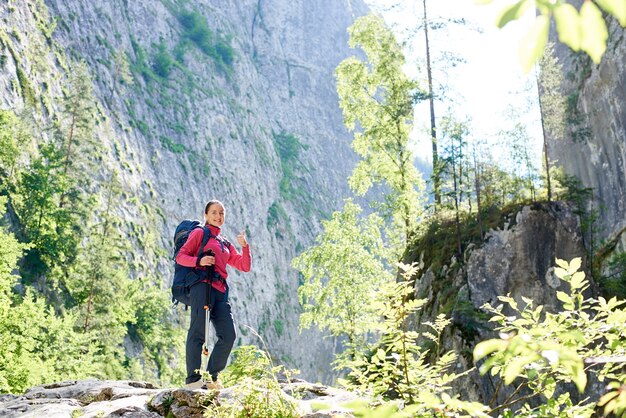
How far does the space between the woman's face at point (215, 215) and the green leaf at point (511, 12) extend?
17.1 ft

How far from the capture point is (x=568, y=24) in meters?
0.96

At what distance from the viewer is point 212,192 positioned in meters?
48.4

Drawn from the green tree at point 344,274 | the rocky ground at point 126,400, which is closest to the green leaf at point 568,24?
the rocky ground at point 126,400

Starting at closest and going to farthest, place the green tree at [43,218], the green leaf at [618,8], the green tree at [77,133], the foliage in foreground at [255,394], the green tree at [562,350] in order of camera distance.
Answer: the green leaf at [618,8], the green tree at [562,350], the foliage in foreground at [255,394], the green tree at [43,218], the green tree at [77,133]

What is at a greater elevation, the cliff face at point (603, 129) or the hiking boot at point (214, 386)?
the cliff face at point (603, 129)

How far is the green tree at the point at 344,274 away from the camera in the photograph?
16953 millimetres

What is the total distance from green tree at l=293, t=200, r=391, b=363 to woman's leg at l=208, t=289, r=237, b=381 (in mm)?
10546

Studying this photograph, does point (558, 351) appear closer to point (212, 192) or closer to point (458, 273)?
point (458, 273)

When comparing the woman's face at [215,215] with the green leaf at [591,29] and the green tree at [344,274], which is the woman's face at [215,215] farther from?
the green tree at [344,274]

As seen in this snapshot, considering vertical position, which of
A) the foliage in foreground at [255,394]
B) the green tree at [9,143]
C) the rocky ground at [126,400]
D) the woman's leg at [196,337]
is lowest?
the rocky ground at [126,400]

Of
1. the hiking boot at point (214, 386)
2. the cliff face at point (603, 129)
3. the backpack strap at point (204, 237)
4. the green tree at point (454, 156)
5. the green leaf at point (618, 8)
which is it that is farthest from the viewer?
the cliff face at point (603, 129)

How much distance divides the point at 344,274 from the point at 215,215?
11.9m

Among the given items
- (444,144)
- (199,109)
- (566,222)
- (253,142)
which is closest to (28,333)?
(444,144)

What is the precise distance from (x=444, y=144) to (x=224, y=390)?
39.8ft
